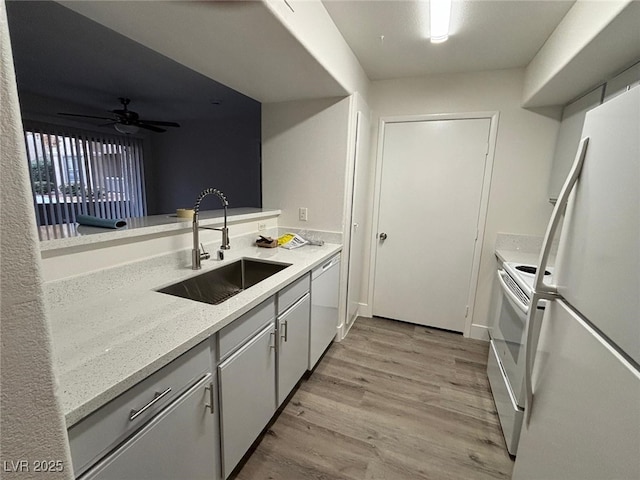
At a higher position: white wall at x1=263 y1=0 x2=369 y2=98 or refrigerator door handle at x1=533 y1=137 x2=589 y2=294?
white wall at x1=263 y1=0 x2=369 y2=98

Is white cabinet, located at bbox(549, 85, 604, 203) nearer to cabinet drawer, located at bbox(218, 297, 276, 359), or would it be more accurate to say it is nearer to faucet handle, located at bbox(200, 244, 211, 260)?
cabinet drawer, located at bbox(218, 297, 276, 359)

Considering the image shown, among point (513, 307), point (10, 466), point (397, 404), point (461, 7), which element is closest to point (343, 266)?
point (397, 404)

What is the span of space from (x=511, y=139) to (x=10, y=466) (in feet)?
10.4

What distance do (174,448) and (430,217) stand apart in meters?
2.57

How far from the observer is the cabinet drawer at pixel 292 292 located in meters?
1.56

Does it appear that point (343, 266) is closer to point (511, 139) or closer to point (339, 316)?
point (339, 316)

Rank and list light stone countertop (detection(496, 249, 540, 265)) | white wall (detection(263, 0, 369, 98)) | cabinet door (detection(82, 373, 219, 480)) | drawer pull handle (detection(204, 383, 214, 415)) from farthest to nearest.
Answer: light stone countertop (detection(496, 249, 540, 265))
white wall (detection(263, 0, 369, 98))
drawer pull handle (detection(204, 383, 214, 415))
cabinet door (detection(82, 373, 219, 480))

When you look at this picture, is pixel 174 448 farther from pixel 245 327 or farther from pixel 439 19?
pixel 439 19

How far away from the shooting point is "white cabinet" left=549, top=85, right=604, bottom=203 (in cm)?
186

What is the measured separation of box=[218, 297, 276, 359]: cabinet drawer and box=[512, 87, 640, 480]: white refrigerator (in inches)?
44.3

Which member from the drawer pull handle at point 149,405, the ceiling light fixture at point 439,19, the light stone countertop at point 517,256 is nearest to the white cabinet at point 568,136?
the light stone countertop at point 517,256

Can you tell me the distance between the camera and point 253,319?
1317 mm

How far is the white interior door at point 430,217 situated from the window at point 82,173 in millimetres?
4794

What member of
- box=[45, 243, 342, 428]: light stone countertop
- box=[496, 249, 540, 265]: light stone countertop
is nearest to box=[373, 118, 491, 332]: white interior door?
box=[496, 249, 540, 265]: light stone countertop
